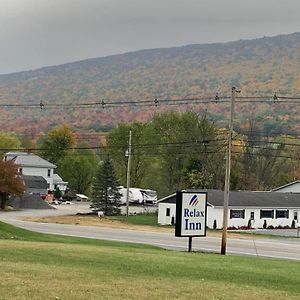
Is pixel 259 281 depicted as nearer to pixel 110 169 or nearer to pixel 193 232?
pixel 193 232

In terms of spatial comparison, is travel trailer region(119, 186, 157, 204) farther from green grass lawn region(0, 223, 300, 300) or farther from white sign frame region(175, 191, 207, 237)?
green grass lawn region(0, 223, 300, 300)

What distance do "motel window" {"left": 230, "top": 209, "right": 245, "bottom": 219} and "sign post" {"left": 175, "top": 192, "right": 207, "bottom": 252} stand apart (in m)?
31.7

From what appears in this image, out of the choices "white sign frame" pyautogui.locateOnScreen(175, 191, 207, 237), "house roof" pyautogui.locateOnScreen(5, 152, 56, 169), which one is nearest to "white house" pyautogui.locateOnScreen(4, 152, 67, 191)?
"house roof" pyautogui.locateOnScreen(5, 152, 56, 169)

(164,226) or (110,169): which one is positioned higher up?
(110,169)

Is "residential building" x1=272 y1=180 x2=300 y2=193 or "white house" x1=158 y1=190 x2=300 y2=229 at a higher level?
"residential building" x1=272 y1=180 x2=300 y2=193

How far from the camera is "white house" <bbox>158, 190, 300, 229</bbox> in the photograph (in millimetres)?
63438

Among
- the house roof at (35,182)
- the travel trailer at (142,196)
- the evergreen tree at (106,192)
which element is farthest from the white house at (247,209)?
the house roof at (35,182)

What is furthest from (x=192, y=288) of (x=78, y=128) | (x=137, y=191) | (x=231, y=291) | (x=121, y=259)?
(x=78, y=128)

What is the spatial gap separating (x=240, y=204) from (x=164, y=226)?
24.4 feet

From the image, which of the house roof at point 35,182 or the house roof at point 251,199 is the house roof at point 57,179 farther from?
the house roof at point 251,199

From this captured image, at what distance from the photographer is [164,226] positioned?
6312 centimetres

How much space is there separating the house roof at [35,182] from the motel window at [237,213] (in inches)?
1865

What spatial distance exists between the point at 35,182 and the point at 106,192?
3275 cm

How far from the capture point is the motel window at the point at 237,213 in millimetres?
64375
